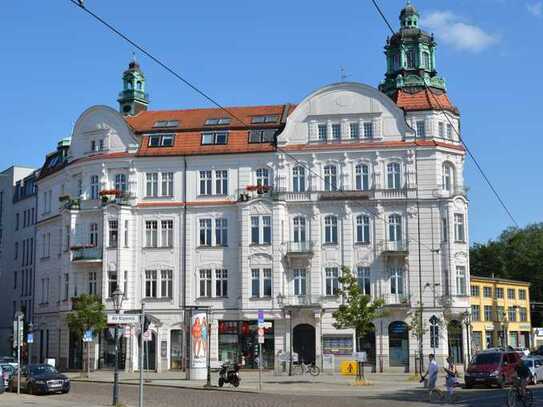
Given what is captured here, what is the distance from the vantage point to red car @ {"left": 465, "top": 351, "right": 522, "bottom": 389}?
38.7m

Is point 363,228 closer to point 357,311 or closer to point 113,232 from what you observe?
point 357,311

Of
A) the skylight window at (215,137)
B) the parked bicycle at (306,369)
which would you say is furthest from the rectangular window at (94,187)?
the parked bicycle at (306,369)

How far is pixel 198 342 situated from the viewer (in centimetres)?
4531

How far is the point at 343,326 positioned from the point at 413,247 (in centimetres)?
1268

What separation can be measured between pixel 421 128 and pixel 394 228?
24.3 feet

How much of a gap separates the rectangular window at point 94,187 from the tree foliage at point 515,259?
179 ft

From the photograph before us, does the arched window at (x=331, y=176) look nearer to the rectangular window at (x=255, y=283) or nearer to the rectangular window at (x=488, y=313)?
the rectangular window at (x=255, y=283)

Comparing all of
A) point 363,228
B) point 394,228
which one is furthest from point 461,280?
point 363,228

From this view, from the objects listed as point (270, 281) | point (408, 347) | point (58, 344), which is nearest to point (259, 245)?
point (270, 281)

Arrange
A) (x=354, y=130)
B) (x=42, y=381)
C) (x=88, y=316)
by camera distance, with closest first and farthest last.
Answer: (x=42, y=381), (x=88, y=316), (x=354, y=130)

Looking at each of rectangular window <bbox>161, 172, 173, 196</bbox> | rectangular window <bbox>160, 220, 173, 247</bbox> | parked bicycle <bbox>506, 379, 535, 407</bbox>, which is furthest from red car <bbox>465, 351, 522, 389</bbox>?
rectangular window <bbox>161, 172, 173, 196</bbox>

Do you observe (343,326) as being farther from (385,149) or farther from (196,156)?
(196,156)

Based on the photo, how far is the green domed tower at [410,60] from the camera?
61031 millimetres

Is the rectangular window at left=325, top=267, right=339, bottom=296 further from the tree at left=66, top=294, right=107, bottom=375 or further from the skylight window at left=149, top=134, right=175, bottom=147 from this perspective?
the tree at left=66, top=294, right=107, bottom=375
